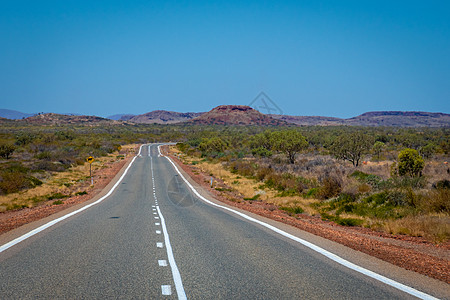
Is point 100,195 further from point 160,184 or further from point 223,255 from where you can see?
point 223,255

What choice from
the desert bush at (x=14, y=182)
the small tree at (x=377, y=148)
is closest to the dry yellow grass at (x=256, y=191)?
the desert bush at (x=14, y=182)

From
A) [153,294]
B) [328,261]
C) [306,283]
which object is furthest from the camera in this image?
[328,261]

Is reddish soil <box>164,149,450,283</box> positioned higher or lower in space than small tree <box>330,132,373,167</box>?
lower

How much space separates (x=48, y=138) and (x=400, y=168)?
63.9m

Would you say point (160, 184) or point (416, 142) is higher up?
point (416, 142)

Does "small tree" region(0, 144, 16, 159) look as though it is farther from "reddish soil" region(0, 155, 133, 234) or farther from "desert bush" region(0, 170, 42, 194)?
"desert bush" region(0, 170, 42, 194)

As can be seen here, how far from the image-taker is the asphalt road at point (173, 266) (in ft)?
15.6

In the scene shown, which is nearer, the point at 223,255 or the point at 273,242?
the point at 223,255

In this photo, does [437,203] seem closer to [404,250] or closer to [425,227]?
[425,227]

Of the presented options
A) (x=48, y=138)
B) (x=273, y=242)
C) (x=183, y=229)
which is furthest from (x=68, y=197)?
(x=48, y=138)

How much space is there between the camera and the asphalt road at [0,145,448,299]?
4.75 m

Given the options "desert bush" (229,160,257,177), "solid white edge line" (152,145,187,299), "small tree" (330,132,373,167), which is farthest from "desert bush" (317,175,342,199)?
"small tree" (330,132,373,167)

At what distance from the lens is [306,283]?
5102mm

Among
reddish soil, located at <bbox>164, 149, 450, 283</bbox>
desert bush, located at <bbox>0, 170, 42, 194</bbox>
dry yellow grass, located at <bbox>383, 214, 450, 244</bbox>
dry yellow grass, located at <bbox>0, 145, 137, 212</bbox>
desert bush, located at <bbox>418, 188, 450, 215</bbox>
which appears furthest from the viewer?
desert bush, located at <bbox>0, 170, 42, 194</bbox>
